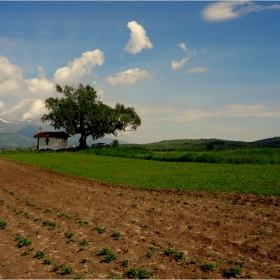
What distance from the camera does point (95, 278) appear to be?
28.9ft

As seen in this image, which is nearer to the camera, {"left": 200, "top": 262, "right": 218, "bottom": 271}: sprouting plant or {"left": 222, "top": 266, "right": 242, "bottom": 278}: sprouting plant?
{"left": 222, "top": 266, "right": 242, "bottom": 278}: sprouting plant

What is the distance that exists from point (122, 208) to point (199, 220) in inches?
191

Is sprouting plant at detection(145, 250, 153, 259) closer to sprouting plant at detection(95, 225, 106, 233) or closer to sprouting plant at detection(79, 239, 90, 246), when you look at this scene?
sprouting plant at detection(79, 239, 90, 246)

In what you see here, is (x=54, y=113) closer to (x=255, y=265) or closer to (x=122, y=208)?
(x=122, y=208)

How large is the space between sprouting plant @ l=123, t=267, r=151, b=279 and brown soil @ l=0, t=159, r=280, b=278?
0.19 m

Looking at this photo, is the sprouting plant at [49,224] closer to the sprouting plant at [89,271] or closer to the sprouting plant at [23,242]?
the sprouting plant at [23,242]

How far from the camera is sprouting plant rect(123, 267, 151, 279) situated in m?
8.78

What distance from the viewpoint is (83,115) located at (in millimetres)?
88125

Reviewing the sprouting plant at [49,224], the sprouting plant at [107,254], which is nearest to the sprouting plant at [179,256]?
the sprouting plant at [107,254]

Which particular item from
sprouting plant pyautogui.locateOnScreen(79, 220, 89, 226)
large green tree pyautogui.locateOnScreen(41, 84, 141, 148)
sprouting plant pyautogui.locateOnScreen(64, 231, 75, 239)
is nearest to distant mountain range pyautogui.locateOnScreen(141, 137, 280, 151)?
large green tree pyautogui.locateOnScreen(41, 84, 141, 148)

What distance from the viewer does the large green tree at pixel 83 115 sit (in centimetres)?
8581

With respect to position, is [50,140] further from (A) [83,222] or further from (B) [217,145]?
(A) [83,222]

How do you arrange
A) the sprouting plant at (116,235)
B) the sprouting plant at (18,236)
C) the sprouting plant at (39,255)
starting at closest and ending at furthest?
the sprouting plant at (39,255) → the sprouting plant at (116,235) → the sprouting plant at (18,236)

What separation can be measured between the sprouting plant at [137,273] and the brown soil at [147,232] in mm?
190
